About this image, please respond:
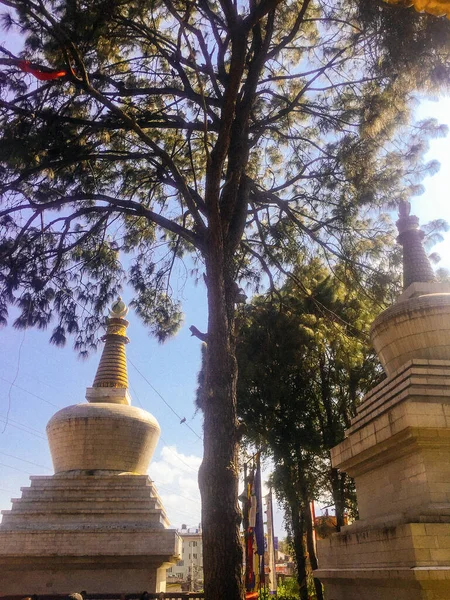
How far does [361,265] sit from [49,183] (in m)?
5.03

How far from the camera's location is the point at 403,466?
6012 mm

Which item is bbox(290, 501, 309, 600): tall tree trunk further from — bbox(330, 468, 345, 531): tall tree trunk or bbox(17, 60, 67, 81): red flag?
bbox(17, 60, 67, 81): red flag

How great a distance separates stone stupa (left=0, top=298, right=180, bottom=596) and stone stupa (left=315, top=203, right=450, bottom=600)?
596cm

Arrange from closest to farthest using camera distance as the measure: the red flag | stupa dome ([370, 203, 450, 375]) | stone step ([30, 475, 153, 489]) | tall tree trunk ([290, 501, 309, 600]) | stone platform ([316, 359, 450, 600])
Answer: stone platform ([316, 359, 450, 600])
the red flag
stupa dome ([370, 203, 450, 375])
stone step ([30, 475, 153, 489])
tall tree trunk ([290, 501, 309, 600])

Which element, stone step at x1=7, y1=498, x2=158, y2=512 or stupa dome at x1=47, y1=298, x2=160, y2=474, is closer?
stone step at x1=7, y1=498, x2=158, y2=512

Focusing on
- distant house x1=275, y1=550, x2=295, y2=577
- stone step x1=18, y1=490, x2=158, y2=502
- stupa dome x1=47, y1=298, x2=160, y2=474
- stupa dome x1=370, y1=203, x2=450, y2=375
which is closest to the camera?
stupa dome x1=370, y1=203, x2=450, y2=375

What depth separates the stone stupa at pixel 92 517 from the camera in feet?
37.6

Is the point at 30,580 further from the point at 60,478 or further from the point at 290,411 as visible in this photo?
the point at 290,411

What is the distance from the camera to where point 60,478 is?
43.4ft

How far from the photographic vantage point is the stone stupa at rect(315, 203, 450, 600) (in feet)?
16.4

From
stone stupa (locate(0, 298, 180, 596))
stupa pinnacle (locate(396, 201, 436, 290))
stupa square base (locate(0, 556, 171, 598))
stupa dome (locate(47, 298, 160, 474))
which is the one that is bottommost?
stupa square base (locate(0, 556, 171, 598))

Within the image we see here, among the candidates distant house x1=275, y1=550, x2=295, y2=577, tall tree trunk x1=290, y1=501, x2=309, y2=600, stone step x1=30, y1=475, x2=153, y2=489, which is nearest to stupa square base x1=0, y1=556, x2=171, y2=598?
stone step x1=30, y1=475, x2=153, y2=489

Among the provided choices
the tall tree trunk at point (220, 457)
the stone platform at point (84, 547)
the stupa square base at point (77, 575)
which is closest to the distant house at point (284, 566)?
the stone platform at point (84, 547)

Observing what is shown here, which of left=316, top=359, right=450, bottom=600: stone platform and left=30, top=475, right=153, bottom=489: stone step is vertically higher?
left=30, top=475, right=153, bottom=489: stone step
